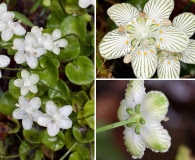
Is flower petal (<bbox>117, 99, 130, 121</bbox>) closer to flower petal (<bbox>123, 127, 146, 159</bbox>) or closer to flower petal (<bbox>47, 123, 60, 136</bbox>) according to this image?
flower petal (<bbox>123, 127, 146, 159</bbox>)

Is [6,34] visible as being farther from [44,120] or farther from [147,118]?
[147,118]

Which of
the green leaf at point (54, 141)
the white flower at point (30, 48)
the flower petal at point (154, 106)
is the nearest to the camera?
the flower petal at point (154, 106)

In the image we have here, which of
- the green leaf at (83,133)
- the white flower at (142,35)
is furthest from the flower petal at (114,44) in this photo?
the green leaf at (83,133)

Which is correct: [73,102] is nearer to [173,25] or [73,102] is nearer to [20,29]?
[20,29]

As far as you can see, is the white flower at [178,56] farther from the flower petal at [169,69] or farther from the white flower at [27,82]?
the white flower at [27,82]

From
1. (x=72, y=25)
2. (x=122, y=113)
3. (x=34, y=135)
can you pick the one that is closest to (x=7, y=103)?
(x=34, y=135)

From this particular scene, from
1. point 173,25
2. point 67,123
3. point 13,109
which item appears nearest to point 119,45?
point 173,25

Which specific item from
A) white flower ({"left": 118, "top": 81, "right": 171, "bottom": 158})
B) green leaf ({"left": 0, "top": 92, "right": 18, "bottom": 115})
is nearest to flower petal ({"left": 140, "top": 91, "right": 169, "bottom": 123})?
white flower ({"left": 118, "top": 81, "right": 171, "bottom": 158})
